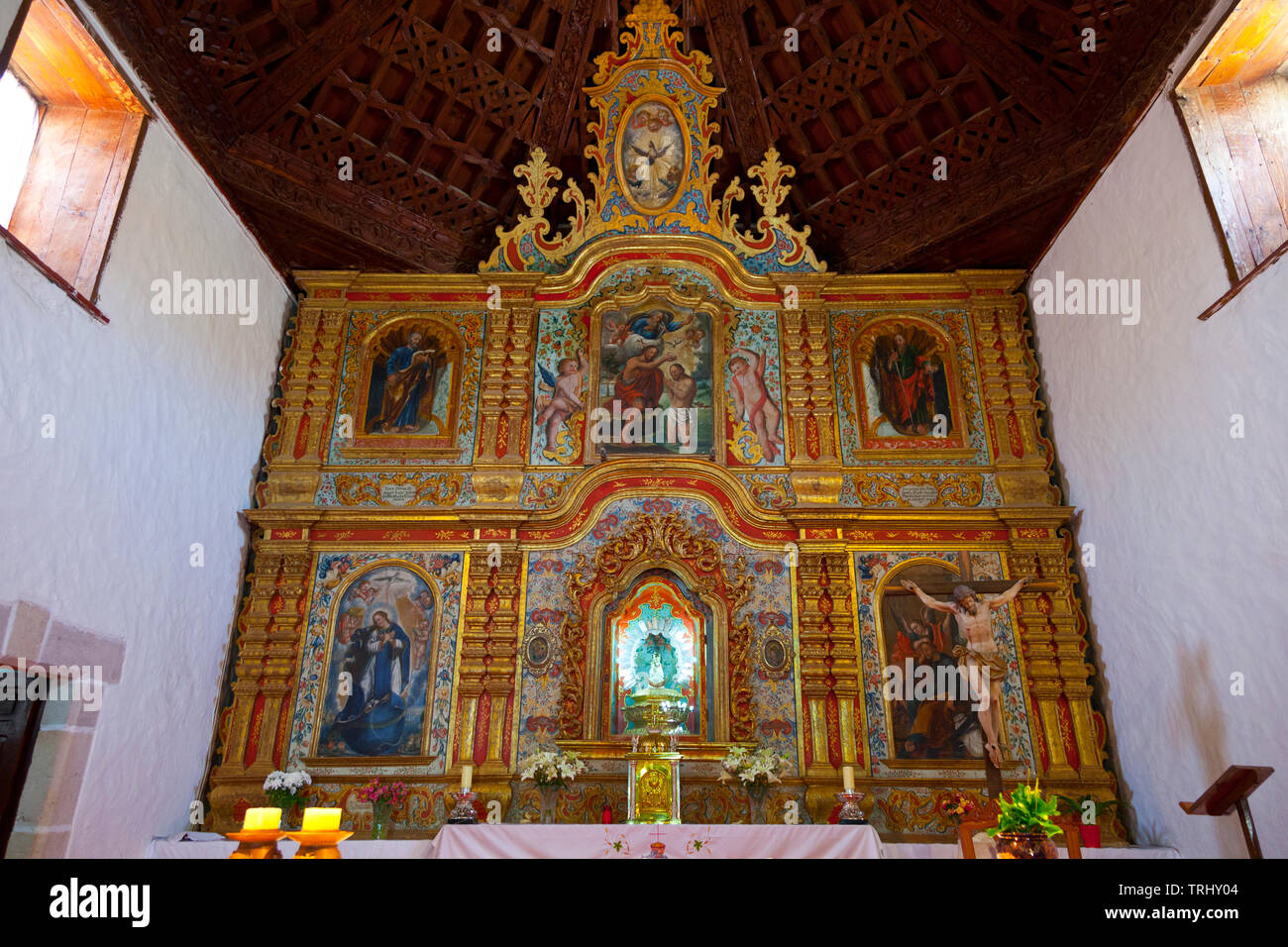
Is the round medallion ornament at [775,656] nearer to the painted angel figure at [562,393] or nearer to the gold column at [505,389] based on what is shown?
the gold column at [505,389]

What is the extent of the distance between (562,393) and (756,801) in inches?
190

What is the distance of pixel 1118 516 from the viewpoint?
7.97 metres

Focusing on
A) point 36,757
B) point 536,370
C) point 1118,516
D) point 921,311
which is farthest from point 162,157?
point 1118,516

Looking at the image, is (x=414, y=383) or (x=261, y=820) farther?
(x=414, y=383)

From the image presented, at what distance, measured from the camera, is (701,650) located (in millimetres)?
8531

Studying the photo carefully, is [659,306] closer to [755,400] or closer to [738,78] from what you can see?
[755,400]

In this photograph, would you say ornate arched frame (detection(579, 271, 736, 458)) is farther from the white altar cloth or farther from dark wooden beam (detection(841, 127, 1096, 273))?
the white altar cloth

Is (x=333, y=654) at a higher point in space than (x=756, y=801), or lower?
higher

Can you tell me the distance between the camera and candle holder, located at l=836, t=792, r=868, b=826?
7008 millimetres

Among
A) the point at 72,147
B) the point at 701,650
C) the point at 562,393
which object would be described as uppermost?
the point at 72,147

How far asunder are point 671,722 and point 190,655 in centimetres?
447

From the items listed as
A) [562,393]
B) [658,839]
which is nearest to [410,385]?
[562,393]

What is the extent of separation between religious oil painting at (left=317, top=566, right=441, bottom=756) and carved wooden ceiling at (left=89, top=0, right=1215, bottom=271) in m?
3.93

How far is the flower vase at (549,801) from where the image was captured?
7715mm
